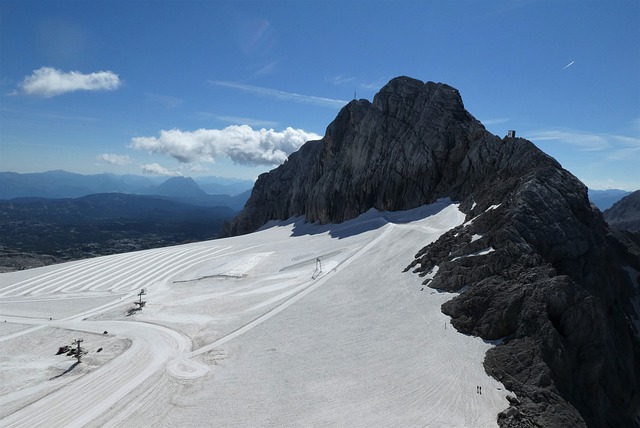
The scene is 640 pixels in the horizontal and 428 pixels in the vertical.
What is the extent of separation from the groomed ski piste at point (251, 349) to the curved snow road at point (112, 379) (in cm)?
10

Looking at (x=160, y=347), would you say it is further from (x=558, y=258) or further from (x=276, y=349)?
(x=558, y=258)

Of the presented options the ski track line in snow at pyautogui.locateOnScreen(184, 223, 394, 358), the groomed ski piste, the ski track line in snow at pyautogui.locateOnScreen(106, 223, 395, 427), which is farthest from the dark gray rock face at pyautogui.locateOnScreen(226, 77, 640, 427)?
the ski track line in snow at pyautogui.locateOnScreen(106, 223, 395, 427)

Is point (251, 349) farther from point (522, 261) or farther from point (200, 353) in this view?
point (522, 261)

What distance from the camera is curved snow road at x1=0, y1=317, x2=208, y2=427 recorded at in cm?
2081

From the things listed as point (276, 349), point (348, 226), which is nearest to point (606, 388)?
point (276, 349)

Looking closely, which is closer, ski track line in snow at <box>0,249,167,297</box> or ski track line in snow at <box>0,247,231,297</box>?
ski track line in snow at <box>0,247,231,297</box>

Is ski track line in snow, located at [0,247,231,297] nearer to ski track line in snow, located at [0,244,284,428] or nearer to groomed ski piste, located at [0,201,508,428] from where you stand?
groomed ski piste, located at [0,201,508,428]

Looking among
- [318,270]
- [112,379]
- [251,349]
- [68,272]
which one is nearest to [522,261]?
[251,349]

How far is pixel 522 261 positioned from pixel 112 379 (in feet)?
101

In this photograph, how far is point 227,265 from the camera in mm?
57156

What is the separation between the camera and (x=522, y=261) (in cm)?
3038

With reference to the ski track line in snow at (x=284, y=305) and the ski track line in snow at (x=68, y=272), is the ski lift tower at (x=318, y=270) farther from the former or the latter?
the ski track line in snow at (x=68, y=272)

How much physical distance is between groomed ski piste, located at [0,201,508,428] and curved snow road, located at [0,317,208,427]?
95 mm

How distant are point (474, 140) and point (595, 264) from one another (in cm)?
3229
